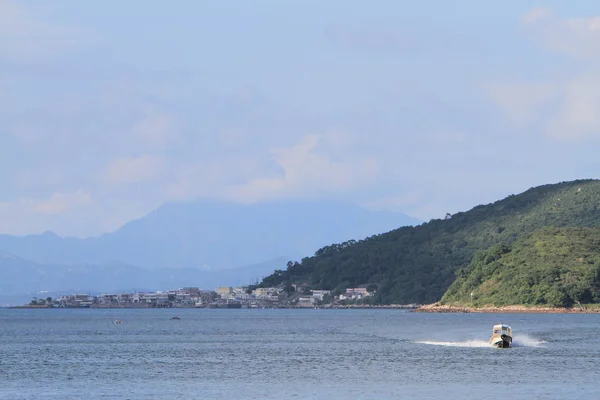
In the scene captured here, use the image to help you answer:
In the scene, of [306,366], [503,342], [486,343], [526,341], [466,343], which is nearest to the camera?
[306,366]

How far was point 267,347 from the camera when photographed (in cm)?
11094

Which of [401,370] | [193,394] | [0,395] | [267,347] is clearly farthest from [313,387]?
[267,347]

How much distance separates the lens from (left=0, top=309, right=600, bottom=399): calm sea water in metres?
67.8

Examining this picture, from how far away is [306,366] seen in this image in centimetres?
8556

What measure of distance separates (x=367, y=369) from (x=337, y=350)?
22.2 meters

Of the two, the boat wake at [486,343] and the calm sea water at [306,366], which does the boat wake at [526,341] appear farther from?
the calm sea water at [306,366]

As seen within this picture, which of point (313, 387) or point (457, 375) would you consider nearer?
point (313, 387)

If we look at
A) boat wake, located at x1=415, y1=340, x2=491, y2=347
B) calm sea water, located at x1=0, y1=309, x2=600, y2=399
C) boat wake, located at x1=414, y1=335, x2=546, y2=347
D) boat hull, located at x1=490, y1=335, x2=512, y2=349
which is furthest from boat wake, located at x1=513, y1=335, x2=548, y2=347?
boat hull, located at x1=490, y1=335, x2=512, y2=349

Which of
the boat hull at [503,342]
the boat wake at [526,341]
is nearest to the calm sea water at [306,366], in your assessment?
the boat wake at [526,341]

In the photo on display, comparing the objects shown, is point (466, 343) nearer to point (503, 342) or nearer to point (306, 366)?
point (503, 342)

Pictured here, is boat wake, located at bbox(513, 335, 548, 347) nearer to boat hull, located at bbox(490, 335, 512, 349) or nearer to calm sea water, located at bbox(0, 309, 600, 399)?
calm sea water, located at bbox(0, 309, 600, 399)

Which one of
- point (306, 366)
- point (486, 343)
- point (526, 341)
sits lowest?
point (306, 366)

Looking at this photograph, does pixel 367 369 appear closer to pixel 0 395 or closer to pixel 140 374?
pixel 140 374

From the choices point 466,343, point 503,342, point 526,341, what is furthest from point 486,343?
point 503,342
